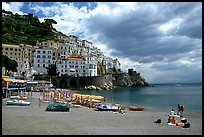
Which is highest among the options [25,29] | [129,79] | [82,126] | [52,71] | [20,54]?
[25,29]

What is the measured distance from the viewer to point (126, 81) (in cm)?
12850

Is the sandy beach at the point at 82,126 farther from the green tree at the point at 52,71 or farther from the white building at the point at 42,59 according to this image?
the white building at the point at 42,59

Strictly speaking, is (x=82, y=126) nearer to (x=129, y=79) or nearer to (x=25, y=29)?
(x=129, y=79)

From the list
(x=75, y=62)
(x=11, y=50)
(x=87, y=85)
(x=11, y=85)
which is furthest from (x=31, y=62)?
(x=11, y=85)

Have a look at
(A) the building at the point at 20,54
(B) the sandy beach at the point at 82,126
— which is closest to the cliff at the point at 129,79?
(A) the building at the point at 20,54

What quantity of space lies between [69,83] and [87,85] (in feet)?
23.5

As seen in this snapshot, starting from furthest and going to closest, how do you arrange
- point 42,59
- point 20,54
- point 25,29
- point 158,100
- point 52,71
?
point 25,29
point 42,59
point 20,54
point 52,71
point 158,100

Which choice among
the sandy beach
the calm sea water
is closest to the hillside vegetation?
the calm sea water

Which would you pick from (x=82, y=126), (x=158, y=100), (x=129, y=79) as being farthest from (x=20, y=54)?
(x=82, y=126)

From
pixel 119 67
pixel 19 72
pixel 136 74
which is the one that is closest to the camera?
pixel 19 72

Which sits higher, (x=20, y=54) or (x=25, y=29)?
(x=25, y=29)

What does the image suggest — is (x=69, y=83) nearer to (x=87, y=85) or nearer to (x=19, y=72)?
(x=87, y=85)

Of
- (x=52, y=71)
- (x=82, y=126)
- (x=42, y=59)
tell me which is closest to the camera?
(x=82, y=126)

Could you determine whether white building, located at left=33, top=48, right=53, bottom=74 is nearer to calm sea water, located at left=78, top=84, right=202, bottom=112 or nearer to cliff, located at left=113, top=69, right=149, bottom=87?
calm sea water, located at left=78, top=84, right=202, bottom=112
